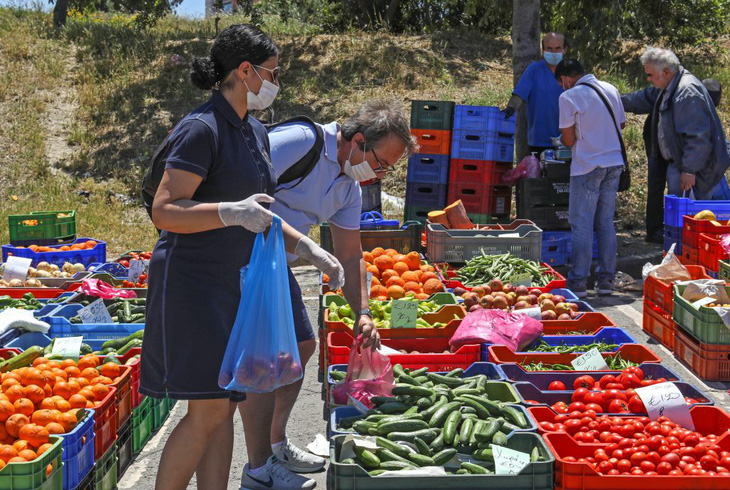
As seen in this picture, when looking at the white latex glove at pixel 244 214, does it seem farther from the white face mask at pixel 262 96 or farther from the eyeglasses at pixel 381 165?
the eyeglasses at pixel 381 165

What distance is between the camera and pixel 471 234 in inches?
305

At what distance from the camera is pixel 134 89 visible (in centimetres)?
1639

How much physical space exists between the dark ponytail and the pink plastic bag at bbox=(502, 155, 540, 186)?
6.48 m

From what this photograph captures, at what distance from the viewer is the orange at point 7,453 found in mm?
3523

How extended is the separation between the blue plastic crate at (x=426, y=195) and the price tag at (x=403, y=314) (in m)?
5.10

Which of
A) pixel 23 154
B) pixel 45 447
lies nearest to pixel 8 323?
pixel 45 447

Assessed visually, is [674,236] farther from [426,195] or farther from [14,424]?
[14,424]

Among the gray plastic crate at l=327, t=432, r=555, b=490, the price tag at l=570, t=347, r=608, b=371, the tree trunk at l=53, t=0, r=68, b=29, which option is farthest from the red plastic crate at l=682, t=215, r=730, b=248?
the tree trunk at l=53, t=0, r=68, b=29

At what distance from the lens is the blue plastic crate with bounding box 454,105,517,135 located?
9.73 metres

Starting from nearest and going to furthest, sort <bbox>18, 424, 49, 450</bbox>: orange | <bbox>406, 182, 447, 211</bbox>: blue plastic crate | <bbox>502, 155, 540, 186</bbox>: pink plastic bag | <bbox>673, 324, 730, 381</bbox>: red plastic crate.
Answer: <bbox>18, 424, 49, 450</bbox>: orange, <bbox>673, 324, 730, 381</bbox>: red plastic crate, <bbox>502, 155, 540, 186</bbox>: pink plastic bag, <bbox>406, 182, 447, 211</bbox>: blue plastic crate

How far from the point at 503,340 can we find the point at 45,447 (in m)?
2.68

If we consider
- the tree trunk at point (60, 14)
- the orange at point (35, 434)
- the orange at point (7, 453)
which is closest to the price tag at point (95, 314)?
the orange at point (35, 434)

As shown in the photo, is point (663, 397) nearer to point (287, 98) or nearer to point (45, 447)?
point (45, 447)

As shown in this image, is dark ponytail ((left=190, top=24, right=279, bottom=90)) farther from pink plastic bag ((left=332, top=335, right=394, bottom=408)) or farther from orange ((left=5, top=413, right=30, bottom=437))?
orange ((left=5, top=413, right=30, bottom=437))
